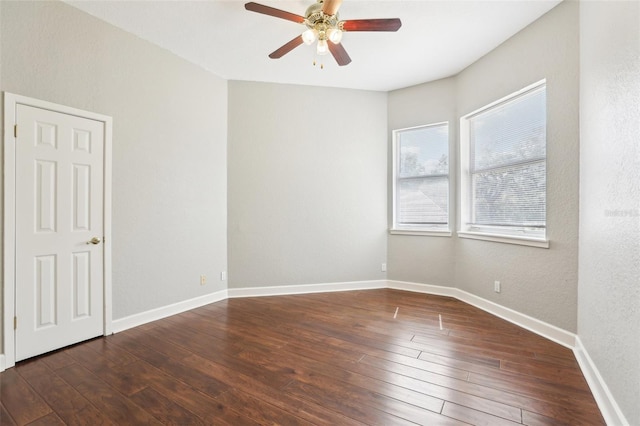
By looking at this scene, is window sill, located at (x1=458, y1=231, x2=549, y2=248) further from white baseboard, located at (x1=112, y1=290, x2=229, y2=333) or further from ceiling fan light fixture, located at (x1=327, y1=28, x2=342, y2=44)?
white baseboard, located at (x1=112, y1=290, x2=229, y2=333)

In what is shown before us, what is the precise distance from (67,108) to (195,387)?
2.51 m

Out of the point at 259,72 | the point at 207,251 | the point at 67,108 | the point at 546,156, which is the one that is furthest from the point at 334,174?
the point at 67,108

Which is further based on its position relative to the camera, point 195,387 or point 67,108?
point 67,108

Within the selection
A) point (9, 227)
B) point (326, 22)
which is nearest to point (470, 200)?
point (326, 22)

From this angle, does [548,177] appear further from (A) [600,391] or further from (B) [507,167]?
(A) [600,391]

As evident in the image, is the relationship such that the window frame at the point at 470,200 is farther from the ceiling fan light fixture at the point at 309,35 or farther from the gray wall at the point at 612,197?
the ceiling fan light fixture at the point at 309,35

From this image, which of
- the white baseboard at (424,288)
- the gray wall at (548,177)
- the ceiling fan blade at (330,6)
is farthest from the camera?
the white baseboard at (424,288)

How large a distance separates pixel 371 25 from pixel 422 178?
2.38 meters

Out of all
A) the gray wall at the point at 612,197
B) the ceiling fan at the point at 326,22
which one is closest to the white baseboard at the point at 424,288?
the gray wall at the point at 612,197

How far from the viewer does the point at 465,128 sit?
3633 millimetres

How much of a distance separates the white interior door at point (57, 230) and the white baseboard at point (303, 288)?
1.58m

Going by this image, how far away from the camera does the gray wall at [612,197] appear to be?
4.41ft

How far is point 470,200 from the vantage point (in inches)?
142

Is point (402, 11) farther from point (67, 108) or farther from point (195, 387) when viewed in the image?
point (195, 387)
